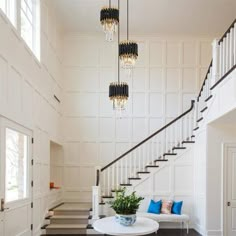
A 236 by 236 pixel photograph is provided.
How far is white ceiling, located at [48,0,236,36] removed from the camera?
8703 millimetres

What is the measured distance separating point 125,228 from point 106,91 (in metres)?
6.16

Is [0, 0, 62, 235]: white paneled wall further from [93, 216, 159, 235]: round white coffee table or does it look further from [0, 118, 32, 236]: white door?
[93, 216, 159, 235]: round white coffee table

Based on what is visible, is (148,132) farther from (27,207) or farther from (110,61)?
(27,207)

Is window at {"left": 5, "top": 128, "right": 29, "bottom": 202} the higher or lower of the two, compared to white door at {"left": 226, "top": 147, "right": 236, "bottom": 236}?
higher

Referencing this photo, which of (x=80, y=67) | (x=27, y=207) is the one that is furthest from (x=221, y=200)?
(x=80, y=67)

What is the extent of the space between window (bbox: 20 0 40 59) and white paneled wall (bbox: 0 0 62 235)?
0.34m

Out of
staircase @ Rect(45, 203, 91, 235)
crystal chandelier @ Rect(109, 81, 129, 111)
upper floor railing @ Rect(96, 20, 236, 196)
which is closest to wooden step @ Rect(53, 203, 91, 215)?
staircase @ Rect(45, 203, 91, 235)

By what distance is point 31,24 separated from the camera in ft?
23.7

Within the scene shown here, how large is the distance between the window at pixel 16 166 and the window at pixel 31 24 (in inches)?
81.3

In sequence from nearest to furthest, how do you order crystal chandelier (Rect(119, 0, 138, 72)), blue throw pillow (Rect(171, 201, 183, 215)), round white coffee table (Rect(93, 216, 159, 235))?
round white coffee table (Rect(93, 216, 159, 235))
crystal chandelier (Rect(119, 0, 138, 72))
blue throw pillow (Rect(171, 201, 183, 215))

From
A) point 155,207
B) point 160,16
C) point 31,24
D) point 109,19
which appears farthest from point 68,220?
point 160,16

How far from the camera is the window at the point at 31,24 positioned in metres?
6.78

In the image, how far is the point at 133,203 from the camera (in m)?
5.02

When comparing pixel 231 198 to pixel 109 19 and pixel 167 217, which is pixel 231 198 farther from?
pixel 109 19
